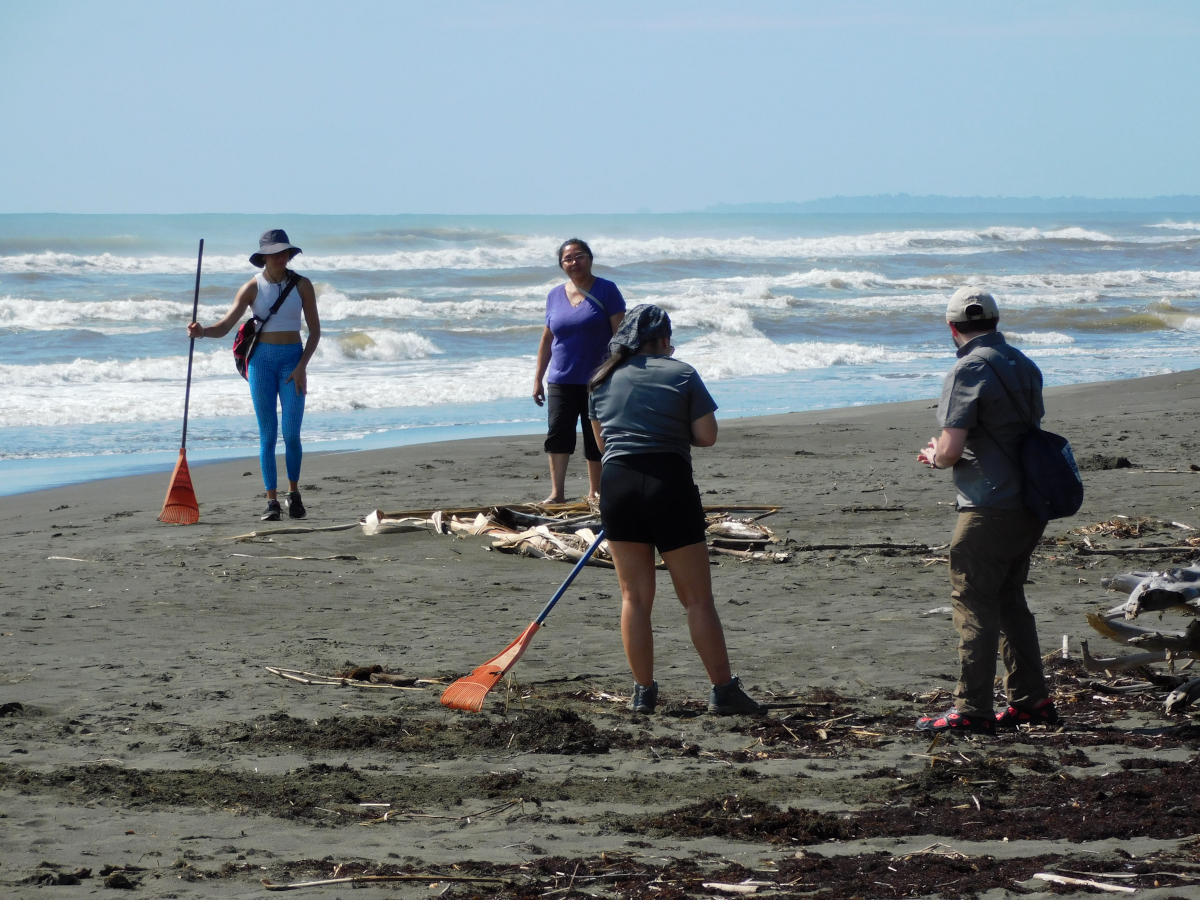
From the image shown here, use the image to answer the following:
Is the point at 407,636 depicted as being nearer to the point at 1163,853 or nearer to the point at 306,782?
the point at 306,782

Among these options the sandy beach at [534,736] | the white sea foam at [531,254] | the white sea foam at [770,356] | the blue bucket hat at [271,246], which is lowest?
the sandy beach at [534,736]

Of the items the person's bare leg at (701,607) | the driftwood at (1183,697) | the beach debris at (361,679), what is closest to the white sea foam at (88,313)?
the beach debris at (361,679)

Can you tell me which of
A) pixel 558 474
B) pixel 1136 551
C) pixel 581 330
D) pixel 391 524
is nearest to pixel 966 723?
pixel 1136 551

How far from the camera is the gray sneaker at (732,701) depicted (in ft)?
15.0

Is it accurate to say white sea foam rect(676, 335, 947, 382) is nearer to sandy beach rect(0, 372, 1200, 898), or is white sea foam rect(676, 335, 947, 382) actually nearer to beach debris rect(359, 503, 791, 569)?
beach debris rect(359, 503, 791, 569)

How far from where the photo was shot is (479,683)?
15.4 ft

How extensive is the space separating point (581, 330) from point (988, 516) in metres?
3.82

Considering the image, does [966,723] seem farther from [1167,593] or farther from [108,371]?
[108,371]

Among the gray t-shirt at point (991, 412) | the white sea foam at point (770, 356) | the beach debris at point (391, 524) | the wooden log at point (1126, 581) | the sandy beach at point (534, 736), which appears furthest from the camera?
the white sea foam at point (770, 356)

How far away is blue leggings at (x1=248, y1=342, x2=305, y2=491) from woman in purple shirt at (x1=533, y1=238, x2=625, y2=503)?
5.12 ft

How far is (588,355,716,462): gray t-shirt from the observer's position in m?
4.38

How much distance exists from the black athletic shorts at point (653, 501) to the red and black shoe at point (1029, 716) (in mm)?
1224

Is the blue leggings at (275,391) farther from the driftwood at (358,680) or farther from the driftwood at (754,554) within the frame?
the driftwood at (358,680)

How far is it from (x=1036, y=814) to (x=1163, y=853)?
432mm
